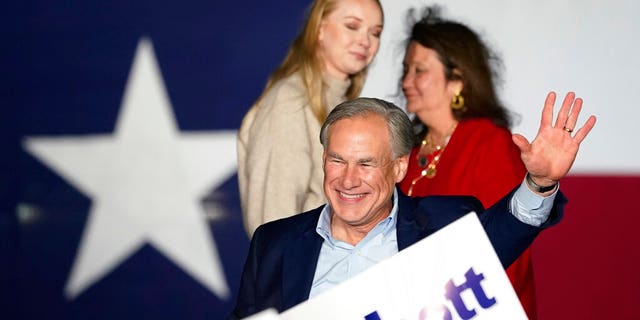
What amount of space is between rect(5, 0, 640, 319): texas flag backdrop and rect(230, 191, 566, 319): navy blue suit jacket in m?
1.70

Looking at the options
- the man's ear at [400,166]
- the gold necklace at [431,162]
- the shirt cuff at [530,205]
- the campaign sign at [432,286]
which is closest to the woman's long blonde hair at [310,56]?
the gold necklace at [431,162]

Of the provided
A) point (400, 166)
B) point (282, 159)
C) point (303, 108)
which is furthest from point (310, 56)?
point (400, 166)

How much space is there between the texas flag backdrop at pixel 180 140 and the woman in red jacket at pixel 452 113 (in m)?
0.67

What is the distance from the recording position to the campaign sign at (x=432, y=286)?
1.76 meters

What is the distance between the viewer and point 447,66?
3225 millimetres

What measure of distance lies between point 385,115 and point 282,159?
733mm

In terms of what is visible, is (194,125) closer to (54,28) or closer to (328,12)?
(54,28)

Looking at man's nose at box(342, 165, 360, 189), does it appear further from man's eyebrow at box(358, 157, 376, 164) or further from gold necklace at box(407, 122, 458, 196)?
gold necklace at box(407, 122, 458, 196)

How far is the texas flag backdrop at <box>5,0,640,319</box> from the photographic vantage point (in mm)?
3918

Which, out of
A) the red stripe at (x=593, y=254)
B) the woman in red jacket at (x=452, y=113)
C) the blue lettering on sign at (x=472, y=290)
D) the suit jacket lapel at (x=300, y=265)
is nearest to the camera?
the blue lettering on sign at (x=472, y=290)

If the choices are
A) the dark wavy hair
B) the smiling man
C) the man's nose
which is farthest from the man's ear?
the dark wavy hair

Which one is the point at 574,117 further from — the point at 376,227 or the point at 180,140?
the point at 180,140

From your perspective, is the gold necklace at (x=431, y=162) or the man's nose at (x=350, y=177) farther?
the gold necklace at (x=431, y=162)

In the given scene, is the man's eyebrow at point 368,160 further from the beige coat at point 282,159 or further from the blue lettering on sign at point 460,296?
the beige coat at point 282,159
